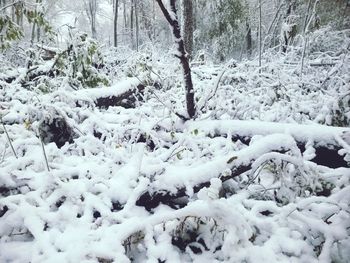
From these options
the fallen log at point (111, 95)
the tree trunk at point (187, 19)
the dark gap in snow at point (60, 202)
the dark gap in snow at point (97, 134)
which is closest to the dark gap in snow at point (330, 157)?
the dark gap in snow at point (60, 202)

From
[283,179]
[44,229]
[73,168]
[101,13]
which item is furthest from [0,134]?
[101,13]

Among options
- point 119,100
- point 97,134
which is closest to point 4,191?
point 97,134

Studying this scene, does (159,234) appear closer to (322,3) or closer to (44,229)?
(44,229)

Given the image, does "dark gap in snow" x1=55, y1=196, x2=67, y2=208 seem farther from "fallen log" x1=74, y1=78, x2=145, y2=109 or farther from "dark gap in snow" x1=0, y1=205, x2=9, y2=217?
"fallen log" x1=74, y1=78, x2=145, y2=109

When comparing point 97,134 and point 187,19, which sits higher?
point 187,19

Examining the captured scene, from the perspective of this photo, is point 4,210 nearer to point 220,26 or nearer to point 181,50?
point 181,50

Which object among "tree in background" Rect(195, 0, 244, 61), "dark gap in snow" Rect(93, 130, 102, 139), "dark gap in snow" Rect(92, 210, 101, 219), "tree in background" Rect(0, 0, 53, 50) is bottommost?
"dark gap in snow" Rect(92, 210, 101, 219)

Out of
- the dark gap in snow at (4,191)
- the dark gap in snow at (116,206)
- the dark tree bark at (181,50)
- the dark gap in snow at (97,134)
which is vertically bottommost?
the dark gap in snow at (116,206)

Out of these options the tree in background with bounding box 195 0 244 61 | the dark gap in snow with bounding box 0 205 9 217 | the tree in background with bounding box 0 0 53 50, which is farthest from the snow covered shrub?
the tree in background with bounding box 195 0 244 61

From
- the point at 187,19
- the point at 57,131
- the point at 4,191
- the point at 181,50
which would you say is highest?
the point at 187,19

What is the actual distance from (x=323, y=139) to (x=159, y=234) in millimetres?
1297

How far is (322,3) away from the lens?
973 cm

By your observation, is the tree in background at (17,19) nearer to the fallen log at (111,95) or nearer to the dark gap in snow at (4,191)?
the fallen log at (111,95)

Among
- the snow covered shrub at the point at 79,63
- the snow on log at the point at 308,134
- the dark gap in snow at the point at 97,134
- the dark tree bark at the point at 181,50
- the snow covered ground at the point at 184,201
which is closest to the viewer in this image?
A: the snow covered ground at the point at 184,201
